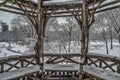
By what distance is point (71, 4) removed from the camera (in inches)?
266

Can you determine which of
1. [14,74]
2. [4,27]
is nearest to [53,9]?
[14,74]

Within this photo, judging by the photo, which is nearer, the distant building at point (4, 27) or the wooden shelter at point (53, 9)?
the wooden shelter at point (53, 9)

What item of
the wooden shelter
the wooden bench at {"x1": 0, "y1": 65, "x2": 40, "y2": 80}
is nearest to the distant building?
the wooden shelter

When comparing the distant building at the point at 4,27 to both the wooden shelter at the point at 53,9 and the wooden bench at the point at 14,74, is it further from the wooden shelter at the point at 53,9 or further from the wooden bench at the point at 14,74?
the wooden bench at the point at 14,74

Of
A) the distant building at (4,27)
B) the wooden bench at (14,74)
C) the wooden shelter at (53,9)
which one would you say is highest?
the distant building at (4,27)

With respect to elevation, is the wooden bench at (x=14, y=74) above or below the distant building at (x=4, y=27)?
below

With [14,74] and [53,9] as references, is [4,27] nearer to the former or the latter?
[53,9]

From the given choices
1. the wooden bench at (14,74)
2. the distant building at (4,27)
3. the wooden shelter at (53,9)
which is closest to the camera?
the wooden bench at (14,74)

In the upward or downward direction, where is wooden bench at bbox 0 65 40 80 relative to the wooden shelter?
downward

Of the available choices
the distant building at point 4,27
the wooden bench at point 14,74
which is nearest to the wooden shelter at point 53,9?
the wooden bench at point 14,74

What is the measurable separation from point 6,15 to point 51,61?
26.8 m

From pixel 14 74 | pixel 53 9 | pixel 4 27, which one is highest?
pixel 4 27

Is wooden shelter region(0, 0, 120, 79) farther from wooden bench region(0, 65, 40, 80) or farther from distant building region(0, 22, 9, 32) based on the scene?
distant building region(0, 22, 9, 32)

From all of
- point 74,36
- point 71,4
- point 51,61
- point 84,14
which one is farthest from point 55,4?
point 74,36
